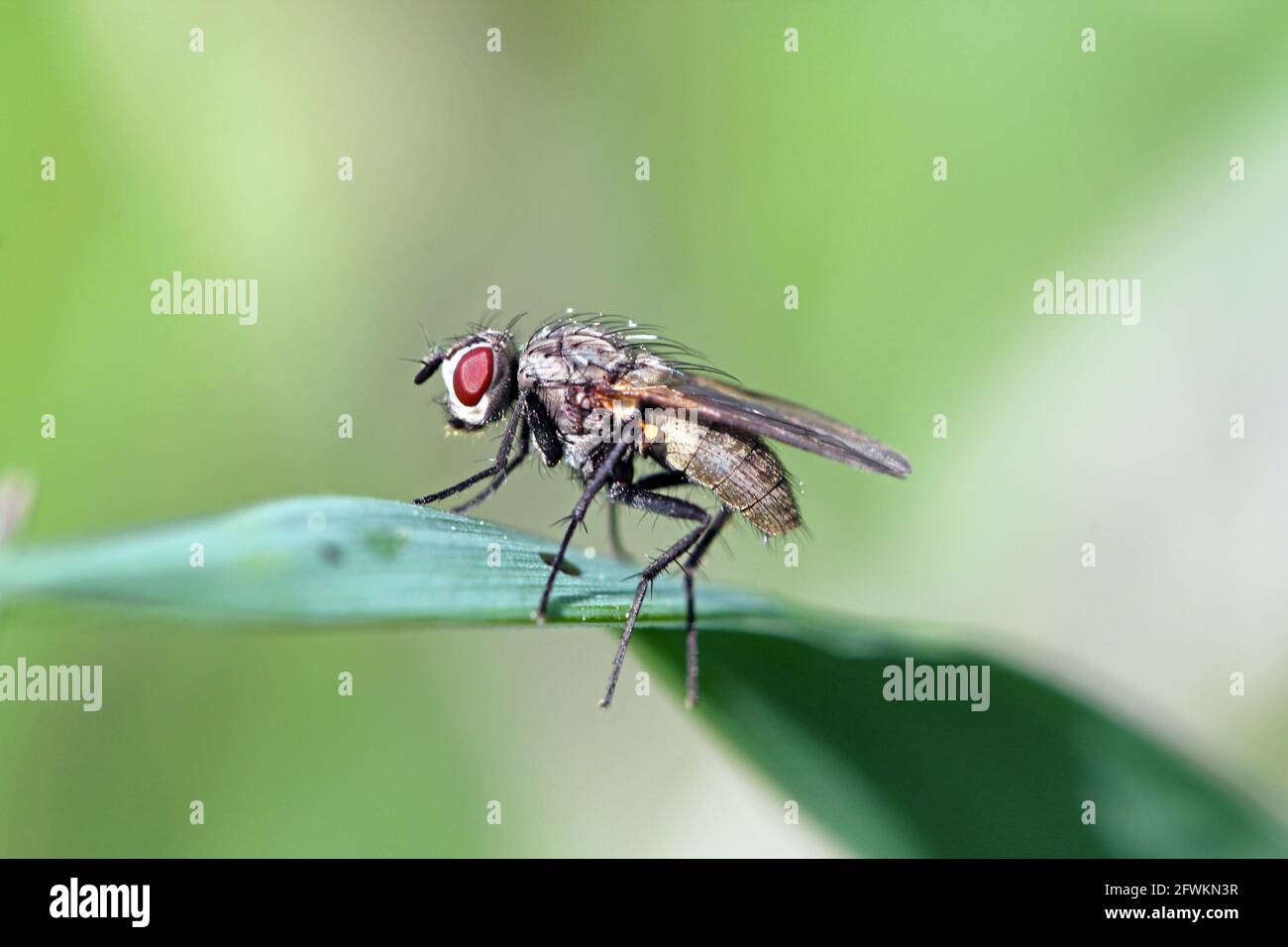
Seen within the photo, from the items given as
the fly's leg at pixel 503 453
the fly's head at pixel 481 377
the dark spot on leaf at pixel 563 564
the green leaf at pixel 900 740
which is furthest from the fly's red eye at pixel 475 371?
the green leaf at pixel 900 740

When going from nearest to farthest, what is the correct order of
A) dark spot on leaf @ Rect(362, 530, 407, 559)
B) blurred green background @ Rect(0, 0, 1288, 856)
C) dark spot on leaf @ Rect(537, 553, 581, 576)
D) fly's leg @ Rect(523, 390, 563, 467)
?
dark spot on leaf @ Rect(362, 530, 407, 559), dark spot on leaf @ Rect(537, 553, 581, 576), fly's leg @ Rect(523, 390, 563, 467), blurred green background @ Rect(0, 0, 1288, 856)

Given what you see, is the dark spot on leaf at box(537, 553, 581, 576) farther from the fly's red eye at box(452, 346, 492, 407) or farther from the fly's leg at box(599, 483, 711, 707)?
the fly's red eye at box(452, 346, 492, 407)

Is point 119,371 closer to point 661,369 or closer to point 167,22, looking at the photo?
point 167,22

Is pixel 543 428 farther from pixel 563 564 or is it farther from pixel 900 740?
pixel 900 740

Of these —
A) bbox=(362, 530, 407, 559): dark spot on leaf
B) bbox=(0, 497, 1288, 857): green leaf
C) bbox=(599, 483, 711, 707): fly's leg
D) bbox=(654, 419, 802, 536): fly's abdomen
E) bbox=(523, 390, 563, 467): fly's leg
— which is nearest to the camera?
Result: bbox=(362, 530, 407, 559): dark spot on leaf

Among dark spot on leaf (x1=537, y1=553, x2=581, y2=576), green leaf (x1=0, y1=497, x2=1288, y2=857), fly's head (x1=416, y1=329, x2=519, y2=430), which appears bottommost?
green leaf (x1=0, y1=497, x2=1288, y2=857)

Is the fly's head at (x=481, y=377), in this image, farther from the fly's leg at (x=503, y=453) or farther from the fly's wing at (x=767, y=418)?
the fly's wing at (x=767, y=418)

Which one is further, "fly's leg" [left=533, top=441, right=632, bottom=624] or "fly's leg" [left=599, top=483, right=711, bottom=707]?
"fly's leg" [left=599, top=483, right=711, bottom=707]

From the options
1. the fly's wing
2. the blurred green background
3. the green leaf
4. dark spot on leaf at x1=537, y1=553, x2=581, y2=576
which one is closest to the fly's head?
the fly's wing
